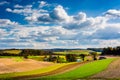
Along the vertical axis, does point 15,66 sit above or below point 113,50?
below

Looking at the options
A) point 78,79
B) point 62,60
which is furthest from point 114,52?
point 78,79

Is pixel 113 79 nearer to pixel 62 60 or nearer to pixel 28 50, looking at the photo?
pixel 62 60

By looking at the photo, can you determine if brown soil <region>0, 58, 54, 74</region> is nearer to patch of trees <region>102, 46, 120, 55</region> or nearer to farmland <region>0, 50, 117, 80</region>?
farmland <region>0, 50, 117, 80</region>

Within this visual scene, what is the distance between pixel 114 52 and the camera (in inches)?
7603

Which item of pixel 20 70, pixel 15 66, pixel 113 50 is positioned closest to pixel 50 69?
pixel 20 70

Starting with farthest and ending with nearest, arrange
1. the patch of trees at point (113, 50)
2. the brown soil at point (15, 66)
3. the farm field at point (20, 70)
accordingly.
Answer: the patch of trees at point (113, 50)
the brown soil at point (15, 66)
the farm field at point (20, 70)

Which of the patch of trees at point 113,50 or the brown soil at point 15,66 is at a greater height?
the patch of trees at point 113,50

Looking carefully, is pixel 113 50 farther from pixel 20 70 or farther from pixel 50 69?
pixel 20 70

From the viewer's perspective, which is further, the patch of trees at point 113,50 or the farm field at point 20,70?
the patch of trees at point 113,50

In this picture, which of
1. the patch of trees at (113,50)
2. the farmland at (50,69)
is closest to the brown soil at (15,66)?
the farmland at (50,69)

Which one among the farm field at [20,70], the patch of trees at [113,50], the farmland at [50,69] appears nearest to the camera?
the farmland at [50,69]

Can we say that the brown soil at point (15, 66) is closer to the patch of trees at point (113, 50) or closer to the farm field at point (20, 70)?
the farm field at point (20, 70)

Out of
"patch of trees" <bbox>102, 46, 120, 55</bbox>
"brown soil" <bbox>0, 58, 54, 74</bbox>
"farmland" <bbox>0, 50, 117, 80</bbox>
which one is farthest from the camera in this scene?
"patch of trees" <bbox>102, 46, 120, 55</bbox>

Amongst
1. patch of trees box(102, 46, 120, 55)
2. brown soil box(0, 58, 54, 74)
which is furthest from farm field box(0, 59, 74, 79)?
patch of trees box(102, 46, 120, 55)
